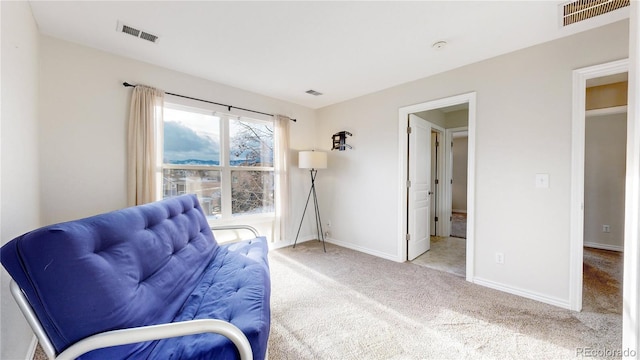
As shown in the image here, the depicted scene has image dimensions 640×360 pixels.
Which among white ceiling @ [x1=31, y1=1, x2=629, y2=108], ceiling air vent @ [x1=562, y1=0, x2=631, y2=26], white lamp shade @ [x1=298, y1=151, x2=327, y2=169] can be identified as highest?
white ceiling @ [x1=31, y1=1, x2=629, y2=108]

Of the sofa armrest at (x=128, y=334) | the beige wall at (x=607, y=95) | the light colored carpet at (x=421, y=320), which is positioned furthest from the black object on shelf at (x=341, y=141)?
the beige wall at (x=607, y=95)

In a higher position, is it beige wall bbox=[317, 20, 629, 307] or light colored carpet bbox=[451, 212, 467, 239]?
beige wall bbox=[317, 20, 629, 307]

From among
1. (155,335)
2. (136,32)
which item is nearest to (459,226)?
(155,335)

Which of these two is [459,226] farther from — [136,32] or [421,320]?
[136,32]

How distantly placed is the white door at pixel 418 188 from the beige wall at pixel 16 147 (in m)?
3.39

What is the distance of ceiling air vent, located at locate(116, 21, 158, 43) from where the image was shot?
195 centimetres

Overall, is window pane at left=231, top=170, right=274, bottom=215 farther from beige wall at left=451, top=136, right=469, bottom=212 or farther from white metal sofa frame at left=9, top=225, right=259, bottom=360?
beige wall at left=451, top=136, right=469, bottom=212

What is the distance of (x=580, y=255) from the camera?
2.00 m

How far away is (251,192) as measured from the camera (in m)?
3.51

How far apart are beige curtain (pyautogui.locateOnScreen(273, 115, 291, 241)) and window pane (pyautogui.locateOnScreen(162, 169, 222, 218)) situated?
830mm

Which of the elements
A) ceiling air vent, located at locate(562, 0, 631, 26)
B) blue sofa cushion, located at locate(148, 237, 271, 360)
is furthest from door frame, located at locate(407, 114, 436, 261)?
blue sofa cushion, located at locate(148, 237, 271, 360)

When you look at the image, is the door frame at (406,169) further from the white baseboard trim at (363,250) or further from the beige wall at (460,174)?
the beige wall at (460,174)

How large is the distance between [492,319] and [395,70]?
251cm

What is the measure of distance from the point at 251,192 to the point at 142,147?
1.41 metres
